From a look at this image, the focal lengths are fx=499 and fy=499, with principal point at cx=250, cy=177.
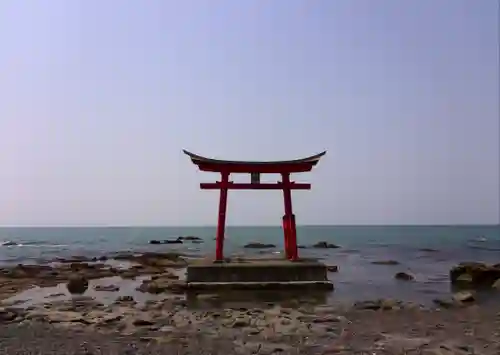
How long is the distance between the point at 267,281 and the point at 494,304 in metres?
6.81

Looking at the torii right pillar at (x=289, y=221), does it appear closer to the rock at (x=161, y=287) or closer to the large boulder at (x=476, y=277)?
the rock at (x=161, y=287)

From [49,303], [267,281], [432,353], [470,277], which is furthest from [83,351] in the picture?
[470,277]

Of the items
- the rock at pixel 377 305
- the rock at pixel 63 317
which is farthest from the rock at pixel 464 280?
the rock at pixel 63 317

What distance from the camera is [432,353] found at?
8.41 metres

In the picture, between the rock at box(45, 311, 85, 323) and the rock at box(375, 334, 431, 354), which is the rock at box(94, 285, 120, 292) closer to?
the rock at box(45, 311, 85, 323)

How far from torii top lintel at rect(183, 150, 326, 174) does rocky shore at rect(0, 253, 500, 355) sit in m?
4.27

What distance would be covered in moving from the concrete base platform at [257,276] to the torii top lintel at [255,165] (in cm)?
317

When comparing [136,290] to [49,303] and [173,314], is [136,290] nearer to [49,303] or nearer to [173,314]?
[49,303]

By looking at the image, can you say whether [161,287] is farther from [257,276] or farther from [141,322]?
[141,322]

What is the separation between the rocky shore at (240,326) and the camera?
8.75 m

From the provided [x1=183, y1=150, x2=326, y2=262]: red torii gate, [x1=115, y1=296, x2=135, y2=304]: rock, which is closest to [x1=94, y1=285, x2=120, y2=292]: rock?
[x1=115, y1=296, x2=135, y2=304]: rock

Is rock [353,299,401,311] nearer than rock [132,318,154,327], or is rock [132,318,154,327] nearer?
rock [132,318,154,327]

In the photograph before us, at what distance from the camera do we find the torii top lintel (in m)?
16.7

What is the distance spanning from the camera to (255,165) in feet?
55.5
